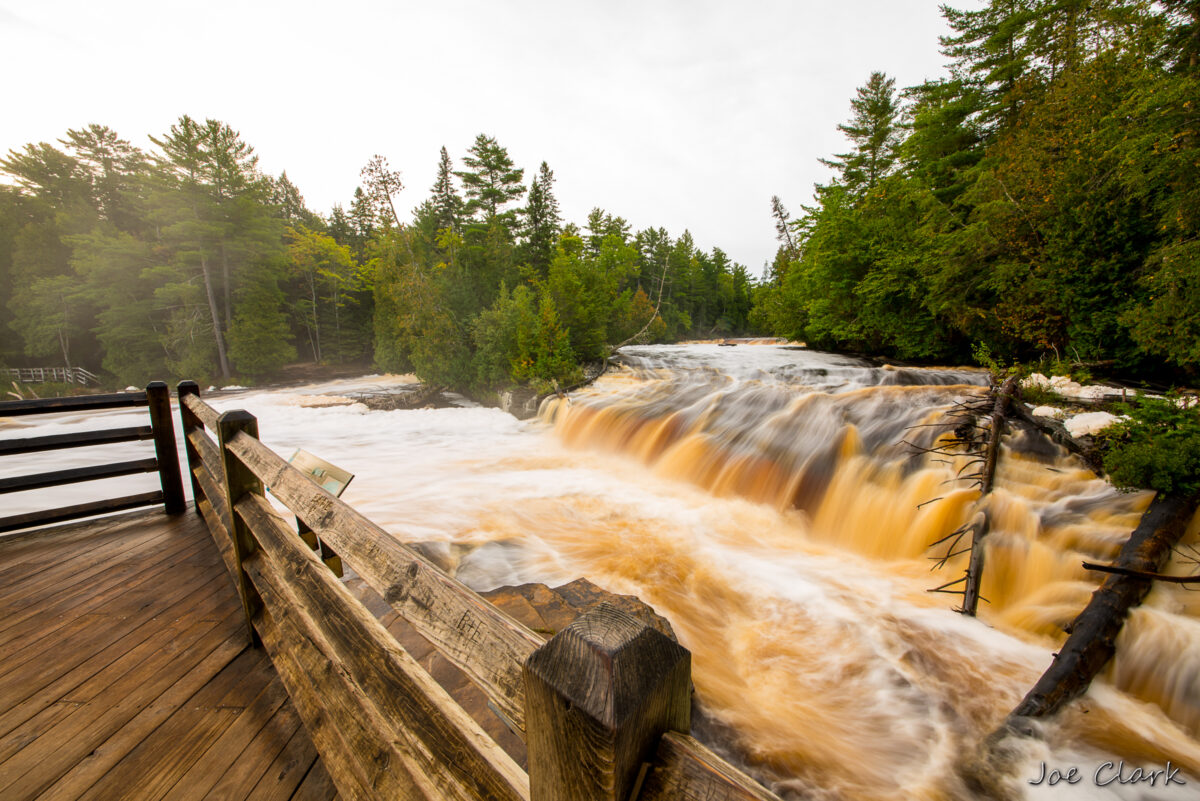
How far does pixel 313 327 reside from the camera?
36.1m

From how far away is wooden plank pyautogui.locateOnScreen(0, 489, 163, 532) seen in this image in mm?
3930

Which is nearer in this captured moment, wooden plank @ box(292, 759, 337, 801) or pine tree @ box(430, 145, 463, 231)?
wooden plank @ box(292, 759, 337, 801)

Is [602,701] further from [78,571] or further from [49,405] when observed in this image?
[49,405]

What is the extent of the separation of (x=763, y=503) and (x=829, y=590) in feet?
7.69

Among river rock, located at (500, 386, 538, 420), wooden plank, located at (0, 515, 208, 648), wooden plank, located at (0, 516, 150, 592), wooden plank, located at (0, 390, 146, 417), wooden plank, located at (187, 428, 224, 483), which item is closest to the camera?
wooden plank, located at (0, 515, 208, 648)

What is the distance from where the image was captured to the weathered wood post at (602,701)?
0.63 m

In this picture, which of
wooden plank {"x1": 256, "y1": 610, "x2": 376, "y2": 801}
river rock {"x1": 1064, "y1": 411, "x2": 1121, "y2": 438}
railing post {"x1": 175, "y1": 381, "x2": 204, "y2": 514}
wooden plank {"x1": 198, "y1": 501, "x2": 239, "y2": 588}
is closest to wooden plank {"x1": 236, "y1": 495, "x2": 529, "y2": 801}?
wooden plank {"x1": 256, "y1": 610, "x2": 376, "y2": 801}

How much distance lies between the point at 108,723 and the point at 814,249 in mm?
21924

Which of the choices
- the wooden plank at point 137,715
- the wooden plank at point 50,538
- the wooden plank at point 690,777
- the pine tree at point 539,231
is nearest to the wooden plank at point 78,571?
the wooden plank at point 50,538

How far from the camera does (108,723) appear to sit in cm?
201

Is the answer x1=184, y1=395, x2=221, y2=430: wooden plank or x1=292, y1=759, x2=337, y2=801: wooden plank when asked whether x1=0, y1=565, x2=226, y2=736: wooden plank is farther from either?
x1=292, y1=759, x2=337, y2=801: wooden plank

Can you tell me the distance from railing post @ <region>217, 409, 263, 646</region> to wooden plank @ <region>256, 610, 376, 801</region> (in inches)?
10.4

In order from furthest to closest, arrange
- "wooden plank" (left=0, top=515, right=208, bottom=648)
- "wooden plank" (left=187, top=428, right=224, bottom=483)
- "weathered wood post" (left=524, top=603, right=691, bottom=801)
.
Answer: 1. "wooden plank" (left=187, top=428, right=224, bottom=483)
2. "wooden plank" (left=0, top=515, right=208, bottom=648)
3. "weathered wood post" (left=524, top=603, right=691, bottom=801)

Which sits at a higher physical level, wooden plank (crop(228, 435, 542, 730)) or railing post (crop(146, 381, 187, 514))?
wooden plank (crop(228, 435, 542, 730))
